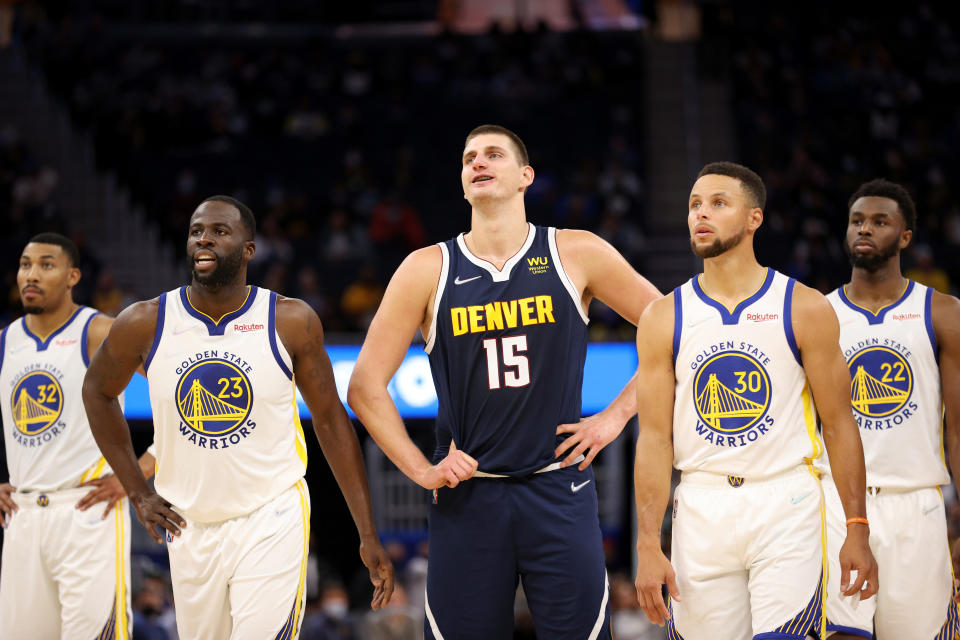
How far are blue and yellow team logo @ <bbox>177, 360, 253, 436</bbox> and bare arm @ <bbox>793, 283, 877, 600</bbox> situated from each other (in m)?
2.46

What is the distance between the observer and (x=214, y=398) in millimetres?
Result: 5086

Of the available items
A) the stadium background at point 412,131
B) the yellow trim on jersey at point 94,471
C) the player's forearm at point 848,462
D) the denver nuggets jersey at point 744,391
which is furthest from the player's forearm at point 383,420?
the stadium background at point 412,131

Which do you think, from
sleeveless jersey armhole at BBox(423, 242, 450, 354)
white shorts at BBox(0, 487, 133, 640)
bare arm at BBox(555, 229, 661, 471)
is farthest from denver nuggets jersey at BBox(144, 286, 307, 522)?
bare arm at BBox(555, 229, 661, 471)

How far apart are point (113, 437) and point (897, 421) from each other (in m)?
3.91

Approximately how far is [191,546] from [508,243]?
2.01m

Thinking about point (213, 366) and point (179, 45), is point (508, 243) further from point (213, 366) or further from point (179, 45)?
point (179, 45)

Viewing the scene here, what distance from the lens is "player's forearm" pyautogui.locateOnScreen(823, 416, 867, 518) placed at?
15.1 ft

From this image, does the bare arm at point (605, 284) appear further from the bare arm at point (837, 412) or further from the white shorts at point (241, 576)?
the white shorts at point (241, 576)

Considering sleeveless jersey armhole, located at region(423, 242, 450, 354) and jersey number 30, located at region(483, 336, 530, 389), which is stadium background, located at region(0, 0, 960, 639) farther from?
jersey number 30, located at region(483, 336, 530, 389)

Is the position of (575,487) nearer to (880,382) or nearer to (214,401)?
(214,401)

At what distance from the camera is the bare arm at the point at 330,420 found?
5219 millimetres

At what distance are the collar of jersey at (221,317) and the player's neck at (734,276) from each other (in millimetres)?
2128

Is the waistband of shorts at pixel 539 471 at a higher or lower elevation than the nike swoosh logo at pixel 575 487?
higher

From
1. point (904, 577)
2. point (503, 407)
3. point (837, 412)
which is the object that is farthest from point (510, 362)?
point (904, 577)
